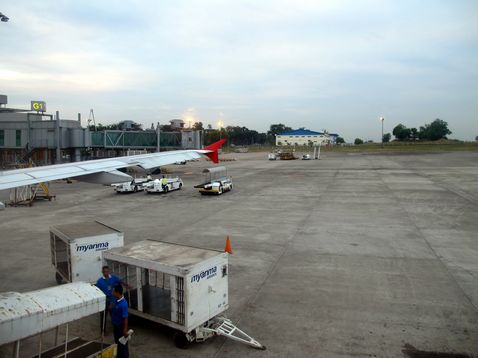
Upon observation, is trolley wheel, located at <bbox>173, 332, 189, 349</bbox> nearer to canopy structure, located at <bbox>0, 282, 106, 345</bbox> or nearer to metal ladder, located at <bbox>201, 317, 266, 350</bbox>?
metal ladder, located at <bbox>201, 317, 266, 350</bbox>

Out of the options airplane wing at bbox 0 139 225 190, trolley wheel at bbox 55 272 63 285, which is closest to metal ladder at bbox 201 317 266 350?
airplane wing at bbox 0 139 225 190

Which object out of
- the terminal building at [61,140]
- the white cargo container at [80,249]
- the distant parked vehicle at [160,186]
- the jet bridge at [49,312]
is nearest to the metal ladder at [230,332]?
the jet bridge at [49,312]

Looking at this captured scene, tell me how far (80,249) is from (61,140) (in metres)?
44.5

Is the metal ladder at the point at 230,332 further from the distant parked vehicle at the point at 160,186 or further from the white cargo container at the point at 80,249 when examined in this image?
the distant parked vehicle at the point at 160,186

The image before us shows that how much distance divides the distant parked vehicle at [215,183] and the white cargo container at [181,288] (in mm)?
24060

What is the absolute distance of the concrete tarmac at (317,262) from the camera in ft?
31.8

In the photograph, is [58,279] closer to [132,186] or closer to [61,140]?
[132,186]

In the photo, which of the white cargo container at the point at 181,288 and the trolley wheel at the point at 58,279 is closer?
the white cargo container at the point at 181,288

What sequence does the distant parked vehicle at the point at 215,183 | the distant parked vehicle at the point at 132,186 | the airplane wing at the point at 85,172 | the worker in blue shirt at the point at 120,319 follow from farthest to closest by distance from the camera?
the distant parked vehicle at the point at 132,186, the distant parked vehicle at the point at 215,183, the airplane wing at the point at 85,172, the worker in blue shirt at the point at 120,319

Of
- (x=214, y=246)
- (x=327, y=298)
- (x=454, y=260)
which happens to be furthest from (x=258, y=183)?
(x=327, y=298)

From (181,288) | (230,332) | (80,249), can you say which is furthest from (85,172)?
(230,332)

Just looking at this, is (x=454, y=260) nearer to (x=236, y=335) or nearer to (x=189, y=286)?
(x=236, y=335)

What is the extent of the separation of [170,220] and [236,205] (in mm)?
6874

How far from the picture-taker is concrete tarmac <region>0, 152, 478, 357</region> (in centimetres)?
970
